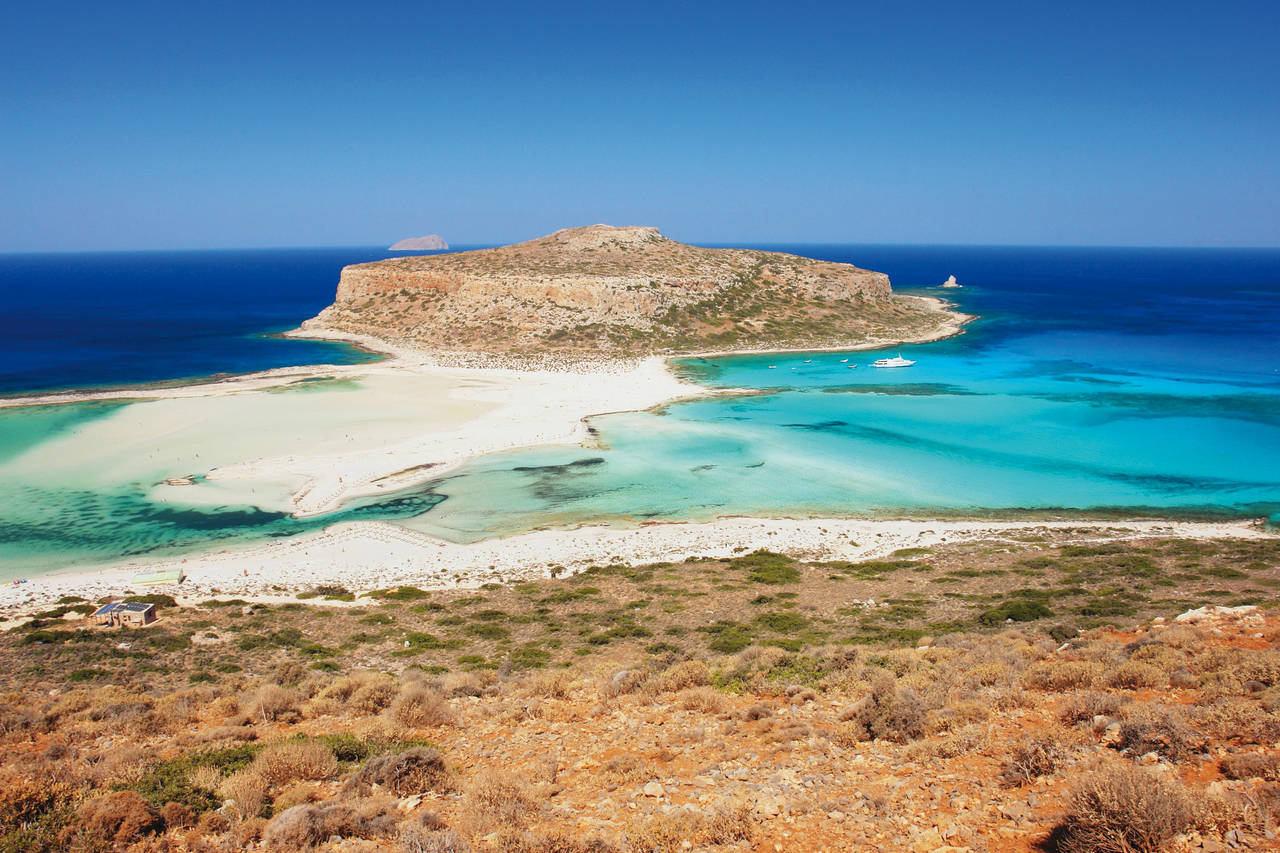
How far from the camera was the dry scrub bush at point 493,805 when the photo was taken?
Result: 9.20m

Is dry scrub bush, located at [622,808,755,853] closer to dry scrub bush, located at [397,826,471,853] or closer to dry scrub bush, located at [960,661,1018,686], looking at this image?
dry scrub bush, located at [397,826,471,853]

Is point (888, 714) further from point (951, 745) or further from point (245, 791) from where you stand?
point (245, 791)

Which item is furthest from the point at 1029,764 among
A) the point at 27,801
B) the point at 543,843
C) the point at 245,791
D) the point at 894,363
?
the point at 894,363

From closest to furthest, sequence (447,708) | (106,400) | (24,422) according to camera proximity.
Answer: (447,708), (24,422), (106,400)

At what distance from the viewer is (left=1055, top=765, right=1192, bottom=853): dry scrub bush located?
706cm

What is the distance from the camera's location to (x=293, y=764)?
36.0 feet

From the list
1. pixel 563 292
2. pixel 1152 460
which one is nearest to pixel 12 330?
pixel 563 292

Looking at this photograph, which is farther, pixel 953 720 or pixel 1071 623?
pixel 1071 623

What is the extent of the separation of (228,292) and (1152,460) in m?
169

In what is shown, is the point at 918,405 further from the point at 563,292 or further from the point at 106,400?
the point at 106,400

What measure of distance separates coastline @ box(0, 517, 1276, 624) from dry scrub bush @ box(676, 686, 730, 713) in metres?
13.9

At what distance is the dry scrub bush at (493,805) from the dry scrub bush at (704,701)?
4.26 m

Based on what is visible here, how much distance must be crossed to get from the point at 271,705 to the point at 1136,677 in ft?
53.9

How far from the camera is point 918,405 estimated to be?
5725 cm
